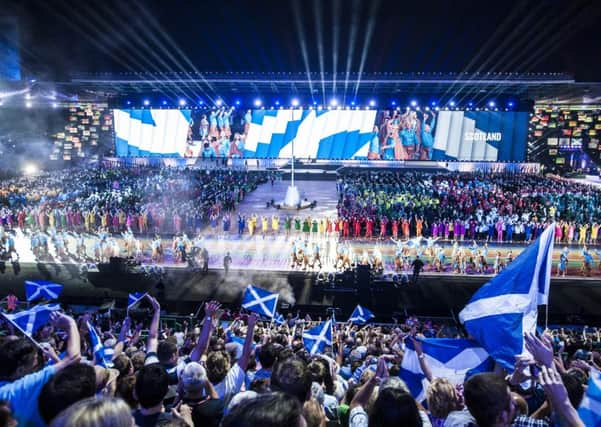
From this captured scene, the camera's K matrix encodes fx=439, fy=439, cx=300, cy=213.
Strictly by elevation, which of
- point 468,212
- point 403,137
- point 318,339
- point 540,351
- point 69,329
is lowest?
point 318,339

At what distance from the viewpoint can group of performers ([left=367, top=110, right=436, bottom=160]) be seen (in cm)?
4384

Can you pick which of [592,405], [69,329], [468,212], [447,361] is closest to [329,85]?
[468,212]

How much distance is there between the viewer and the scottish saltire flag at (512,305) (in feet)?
13.8

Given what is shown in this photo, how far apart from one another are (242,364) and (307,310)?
10.9 meters

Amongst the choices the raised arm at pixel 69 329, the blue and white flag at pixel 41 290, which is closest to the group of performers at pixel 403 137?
the blue and white flag at pixel 41 290

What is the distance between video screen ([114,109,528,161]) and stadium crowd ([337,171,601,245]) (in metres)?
12.0

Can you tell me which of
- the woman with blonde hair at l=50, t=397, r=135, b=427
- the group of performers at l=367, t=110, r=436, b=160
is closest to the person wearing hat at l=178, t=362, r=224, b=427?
the woman with blonde hair at l=50, t=397, r=135, b=427

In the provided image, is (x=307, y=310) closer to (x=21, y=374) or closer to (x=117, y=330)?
(x=117, y=330)

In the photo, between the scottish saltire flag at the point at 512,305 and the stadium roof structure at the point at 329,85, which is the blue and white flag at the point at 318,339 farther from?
the stadium roof structure at the point at 329,85

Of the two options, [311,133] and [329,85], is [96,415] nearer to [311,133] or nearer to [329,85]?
[329,85]

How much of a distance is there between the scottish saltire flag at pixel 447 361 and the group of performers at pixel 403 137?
41.4 m

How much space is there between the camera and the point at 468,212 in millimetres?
25047

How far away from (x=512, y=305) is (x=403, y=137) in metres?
41.5

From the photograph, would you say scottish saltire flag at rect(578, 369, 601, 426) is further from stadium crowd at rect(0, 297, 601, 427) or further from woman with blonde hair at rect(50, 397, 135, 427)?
woman with blonde hair at rect(50, 397, 135, 427)
